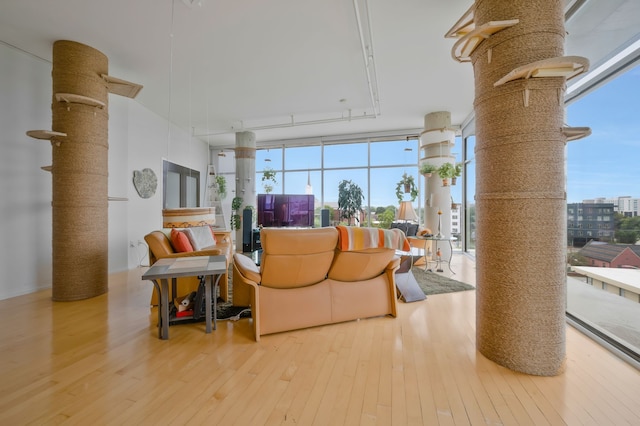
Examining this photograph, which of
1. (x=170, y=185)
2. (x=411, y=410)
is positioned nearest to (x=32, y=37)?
(x=170, y=185)

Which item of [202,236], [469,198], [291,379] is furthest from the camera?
[469,198]

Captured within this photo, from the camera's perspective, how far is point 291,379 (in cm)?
179

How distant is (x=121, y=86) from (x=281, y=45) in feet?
7.27

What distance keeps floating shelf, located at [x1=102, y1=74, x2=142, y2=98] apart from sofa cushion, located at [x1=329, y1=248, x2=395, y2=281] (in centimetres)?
340

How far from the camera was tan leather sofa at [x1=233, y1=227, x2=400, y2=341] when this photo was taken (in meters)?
2.28

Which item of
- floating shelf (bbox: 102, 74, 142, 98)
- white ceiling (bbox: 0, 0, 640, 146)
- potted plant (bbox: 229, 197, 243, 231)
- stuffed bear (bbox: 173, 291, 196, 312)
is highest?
white ceiling (bbox: 0, 0, 640, 146)

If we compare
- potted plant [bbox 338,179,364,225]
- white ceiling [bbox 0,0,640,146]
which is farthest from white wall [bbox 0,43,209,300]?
potted plant [bbox 338,179,364,225]

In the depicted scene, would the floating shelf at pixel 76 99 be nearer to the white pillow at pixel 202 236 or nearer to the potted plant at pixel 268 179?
the white pillow at pixel 202 236

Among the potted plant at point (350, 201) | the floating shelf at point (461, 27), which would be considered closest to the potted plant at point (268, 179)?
the potted plant at point (350, 201)

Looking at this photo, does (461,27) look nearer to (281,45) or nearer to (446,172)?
(281,45)

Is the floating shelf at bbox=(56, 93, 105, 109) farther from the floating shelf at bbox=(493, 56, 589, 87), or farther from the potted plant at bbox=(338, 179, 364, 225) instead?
the potted plant at bbox=(338, 179, 364, 225)

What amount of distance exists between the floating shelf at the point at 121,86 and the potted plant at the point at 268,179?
456cm

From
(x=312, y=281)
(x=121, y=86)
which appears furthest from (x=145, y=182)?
(x=312, y=281)

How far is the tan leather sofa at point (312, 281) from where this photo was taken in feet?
7.47
